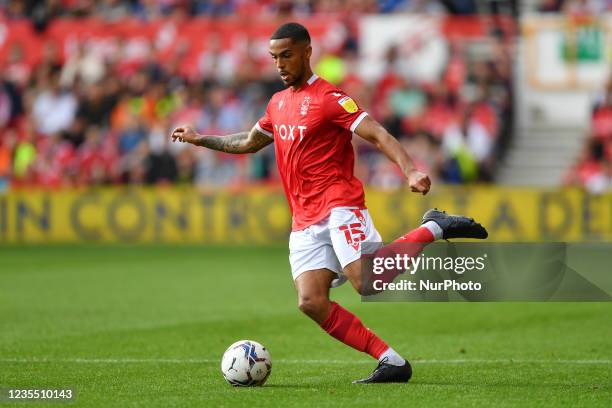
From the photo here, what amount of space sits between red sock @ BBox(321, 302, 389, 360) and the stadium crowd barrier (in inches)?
558

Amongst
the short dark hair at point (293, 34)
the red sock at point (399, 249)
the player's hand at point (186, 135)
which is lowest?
the red sock at point (399, 249)

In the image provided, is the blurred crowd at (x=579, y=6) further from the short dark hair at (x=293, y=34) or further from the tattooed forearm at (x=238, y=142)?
the short dark hair at (x=293, y=34)

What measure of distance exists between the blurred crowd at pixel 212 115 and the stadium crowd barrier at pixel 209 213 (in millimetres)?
627

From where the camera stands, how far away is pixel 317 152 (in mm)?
8117

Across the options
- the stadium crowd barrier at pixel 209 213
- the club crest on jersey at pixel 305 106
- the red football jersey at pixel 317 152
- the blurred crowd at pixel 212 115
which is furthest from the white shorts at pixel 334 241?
the blurred crowd at pixel 212 115

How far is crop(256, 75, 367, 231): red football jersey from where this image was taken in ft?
26.3

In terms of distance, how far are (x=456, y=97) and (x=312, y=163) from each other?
53.8 feet

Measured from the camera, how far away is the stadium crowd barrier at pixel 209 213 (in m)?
22.5

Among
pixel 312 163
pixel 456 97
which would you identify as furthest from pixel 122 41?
pixel 312 163

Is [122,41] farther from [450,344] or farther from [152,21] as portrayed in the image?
[450,344]

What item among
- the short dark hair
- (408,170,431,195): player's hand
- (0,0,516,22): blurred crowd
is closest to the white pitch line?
(408,170,431,195): player's hand

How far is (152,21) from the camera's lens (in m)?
28.0

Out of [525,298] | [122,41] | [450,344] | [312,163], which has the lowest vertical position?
[450,344]

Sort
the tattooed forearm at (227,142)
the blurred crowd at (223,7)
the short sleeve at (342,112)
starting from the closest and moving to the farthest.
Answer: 1. the short sleeve at (342,112)
2. the tattooed forearm at (227,142)
3. the blurred crowd at (223,7)
